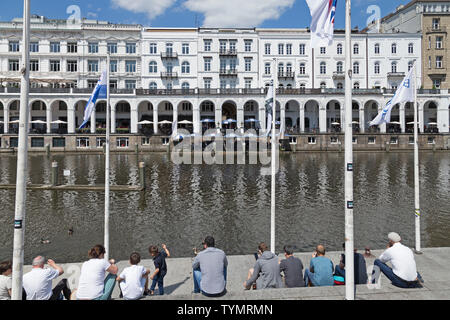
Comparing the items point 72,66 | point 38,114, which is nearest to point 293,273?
point 72,66

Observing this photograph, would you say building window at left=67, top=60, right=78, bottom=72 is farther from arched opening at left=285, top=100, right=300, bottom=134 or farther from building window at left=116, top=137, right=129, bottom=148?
arched opening at left=285, top=100, right=300, bottom=134

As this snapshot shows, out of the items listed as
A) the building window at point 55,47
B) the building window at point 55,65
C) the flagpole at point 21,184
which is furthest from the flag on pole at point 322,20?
the building window at point 55,47

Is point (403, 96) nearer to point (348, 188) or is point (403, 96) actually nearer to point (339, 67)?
Result: point (348, 188)

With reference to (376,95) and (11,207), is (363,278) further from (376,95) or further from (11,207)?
(376,95)

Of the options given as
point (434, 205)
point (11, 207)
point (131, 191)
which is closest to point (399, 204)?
point (434, 205)

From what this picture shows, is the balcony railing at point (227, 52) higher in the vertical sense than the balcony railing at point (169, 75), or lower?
higher

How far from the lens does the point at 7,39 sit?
54.2m

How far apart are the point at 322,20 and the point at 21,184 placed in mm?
6783

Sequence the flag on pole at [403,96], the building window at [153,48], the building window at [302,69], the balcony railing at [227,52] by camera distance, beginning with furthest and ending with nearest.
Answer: the building window at [302,69] < the balcony railing at [227,52] < the building window at [153,48] < the flag on pole at [403,96]

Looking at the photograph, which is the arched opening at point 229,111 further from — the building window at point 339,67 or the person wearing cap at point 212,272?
the person wearing cap at point 212,272

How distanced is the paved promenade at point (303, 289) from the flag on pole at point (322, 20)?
524cm

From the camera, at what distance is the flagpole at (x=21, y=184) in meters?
5.02

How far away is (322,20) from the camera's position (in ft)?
22.8

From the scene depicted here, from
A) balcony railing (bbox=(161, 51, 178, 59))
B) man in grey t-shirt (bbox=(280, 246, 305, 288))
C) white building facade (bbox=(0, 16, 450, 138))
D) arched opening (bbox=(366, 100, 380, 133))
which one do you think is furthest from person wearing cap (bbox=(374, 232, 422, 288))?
arched opening (bbox=(366, 100, 380, 133))
